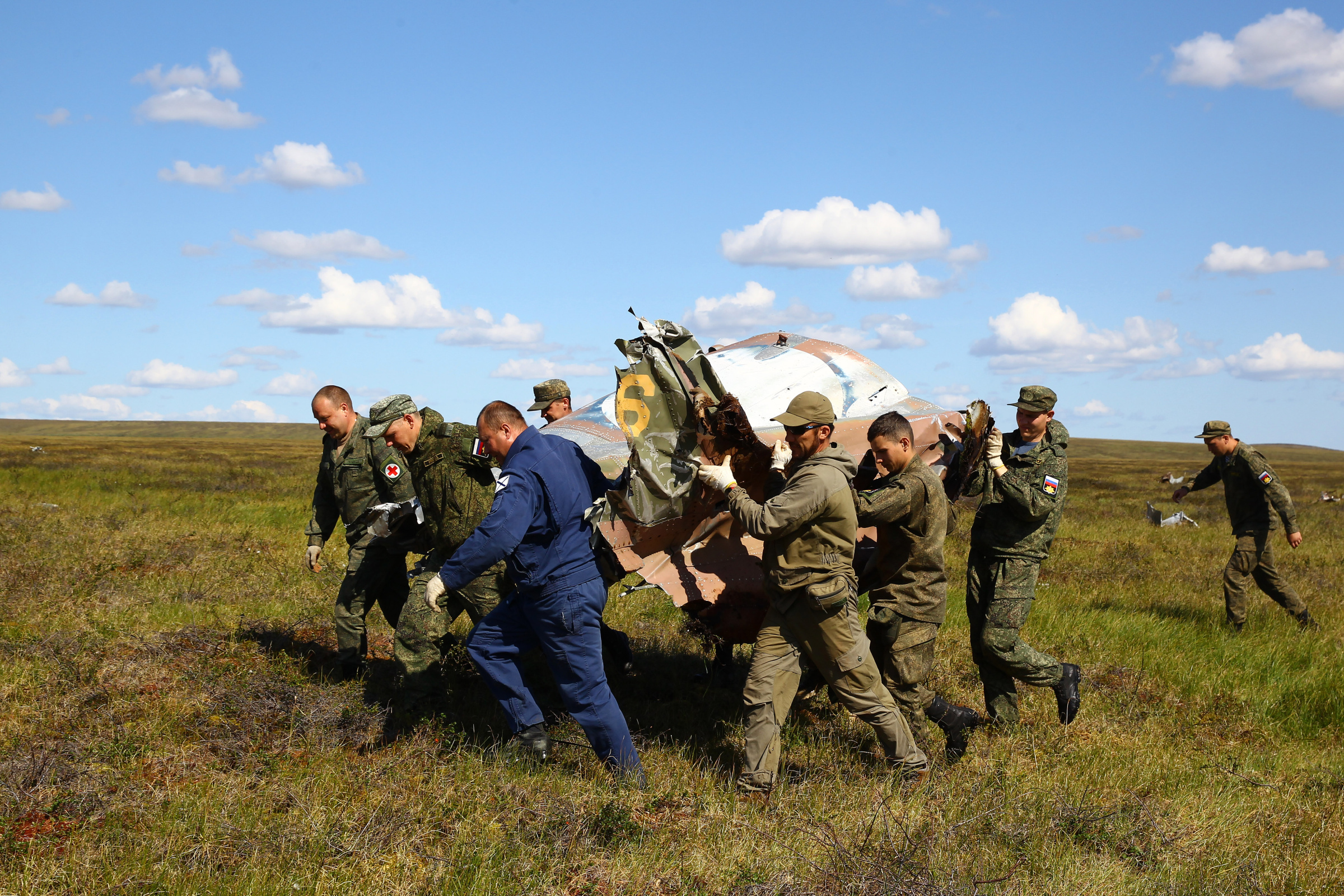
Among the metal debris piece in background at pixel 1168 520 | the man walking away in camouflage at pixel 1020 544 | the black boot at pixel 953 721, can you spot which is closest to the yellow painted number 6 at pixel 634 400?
the man walking away in camouflage at pixel 1020 544

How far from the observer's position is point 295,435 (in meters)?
156

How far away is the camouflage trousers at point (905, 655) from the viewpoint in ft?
18.2

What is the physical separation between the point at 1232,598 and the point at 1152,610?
32.6 inches

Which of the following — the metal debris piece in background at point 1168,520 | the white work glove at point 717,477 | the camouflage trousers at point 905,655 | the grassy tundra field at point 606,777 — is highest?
the white work glove at point 717,477

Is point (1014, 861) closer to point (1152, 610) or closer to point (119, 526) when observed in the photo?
point (1152, 610)

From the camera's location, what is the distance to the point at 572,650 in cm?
496

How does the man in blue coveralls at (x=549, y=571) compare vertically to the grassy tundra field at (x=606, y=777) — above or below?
above

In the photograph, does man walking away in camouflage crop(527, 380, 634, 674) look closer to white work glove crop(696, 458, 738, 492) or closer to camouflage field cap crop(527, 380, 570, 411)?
camouflage field cap crop(527, 380, 570, 411)

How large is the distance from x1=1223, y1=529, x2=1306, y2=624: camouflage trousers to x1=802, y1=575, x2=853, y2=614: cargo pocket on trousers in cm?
703

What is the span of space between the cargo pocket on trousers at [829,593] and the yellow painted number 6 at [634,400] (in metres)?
1.22

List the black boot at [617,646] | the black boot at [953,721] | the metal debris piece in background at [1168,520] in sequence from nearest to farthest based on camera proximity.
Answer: the black boot at [953,721]
the black boot at [617,646]
the metal debris piece in background at [1168,520]

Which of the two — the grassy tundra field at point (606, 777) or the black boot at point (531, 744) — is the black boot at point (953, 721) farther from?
the black boot at point (531, 744)

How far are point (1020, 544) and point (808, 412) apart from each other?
2.20m

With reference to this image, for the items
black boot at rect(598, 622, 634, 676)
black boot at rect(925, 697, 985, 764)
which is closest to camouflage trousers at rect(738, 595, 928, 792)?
black boot at rect(925, 697, 985, 764)
